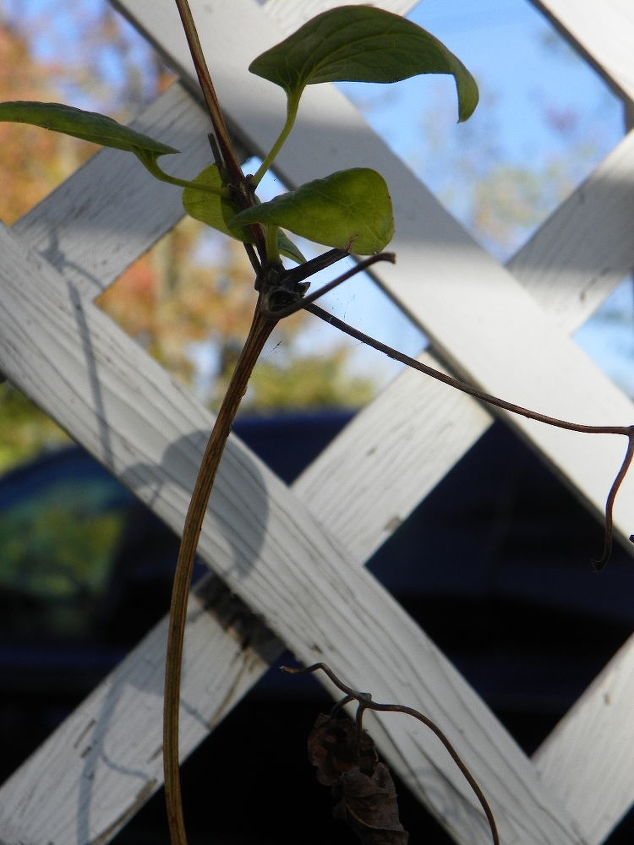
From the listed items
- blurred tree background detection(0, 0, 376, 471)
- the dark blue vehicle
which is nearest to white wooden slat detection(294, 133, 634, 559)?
the dark blue vehicle

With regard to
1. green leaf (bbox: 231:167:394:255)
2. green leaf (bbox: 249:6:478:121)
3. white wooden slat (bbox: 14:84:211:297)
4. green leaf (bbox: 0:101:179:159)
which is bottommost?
green leaf (bbox: 231:167:394:255)

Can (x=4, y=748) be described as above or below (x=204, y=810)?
above

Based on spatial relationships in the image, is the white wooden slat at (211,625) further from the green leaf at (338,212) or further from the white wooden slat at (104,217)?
the green leaf at (338,212)

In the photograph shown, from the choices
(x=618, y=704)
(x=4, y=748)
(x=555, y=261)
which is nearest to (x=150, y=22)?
(x=555, y=261)

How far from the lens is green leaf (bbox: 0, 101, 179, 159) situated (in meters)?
0.52

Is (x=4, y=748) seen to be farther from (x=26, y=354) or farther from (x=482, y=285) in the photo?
(x=482, y=285)

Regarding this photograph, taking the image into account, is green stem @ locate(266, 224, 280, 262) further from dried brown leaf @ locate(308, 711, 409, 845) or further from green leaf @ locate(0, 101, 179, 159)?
dried brown leaf @ locate(308, 711, 409, 845)

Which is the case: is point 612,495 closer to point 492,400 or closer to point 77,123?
point 492,400

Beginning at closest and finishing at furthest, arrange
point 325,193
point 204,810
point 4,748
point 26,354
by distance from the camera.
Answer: point 325,193 < point 26,354 < point 204,810 < point 4,748

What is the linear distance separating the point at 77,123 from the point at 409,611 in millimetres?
1307

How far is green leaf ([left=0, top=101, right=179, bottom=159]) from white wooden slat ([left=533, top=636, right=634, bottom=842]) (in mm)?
702

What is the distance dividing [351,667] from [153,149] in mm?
531

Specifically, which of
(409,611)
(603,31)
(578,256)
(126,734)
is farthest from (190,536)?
(409,611)

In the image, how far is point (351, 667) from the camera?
0.87m
